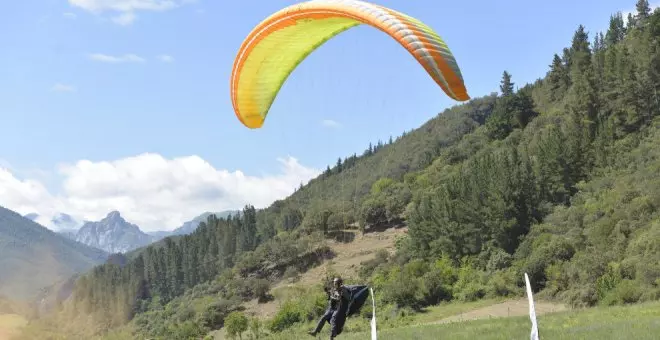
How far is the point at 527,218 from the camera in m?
67.2

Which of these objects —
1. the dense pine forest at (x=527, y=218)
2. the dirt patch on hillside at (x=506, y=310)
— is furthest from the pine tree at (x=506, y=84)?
the dirt patch on hillside at (x=506, y=310)

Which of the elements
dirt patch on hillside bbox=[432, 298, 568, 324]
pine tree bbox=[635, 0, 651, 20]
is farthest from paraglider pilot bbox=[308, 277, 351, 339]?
pine tree bbox=[635, 0, 651, 20]

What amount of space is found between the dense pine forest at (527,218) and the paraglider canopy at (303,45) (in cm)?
1487

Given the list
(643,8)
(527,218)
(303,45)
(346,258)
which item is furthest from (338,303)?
(643,8)

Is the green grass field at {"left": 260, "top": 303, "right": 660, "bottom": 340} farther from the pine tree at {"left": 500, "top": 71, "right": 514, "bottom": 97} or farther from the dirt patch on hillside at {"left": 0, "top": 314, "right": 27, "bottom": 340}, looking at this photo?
the pine tree at {"left": 500, "top": 71, "right": 514, "bottom": 97}

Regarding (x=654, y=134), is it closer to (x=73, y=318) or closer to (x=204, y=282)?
(x=204, y=282)

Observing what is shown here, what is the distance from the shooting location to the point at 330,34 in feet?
55.3

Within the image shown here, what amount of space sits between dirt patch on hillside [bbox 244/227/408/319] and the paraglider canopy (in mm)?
61480

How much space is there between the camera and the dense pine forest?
154ft

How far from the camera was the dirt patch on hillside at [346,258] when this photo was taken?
3314 inches

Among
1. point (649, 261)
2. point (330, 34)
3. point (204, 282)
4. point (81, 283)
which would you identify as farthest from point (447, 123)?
point (330, 34)

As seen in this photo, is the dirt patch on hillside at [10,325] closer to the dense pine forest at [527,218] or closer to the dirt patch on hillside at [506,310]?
the dense pine forest at [527,218]

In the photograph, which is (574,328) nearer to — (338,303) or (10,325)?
(338,303)

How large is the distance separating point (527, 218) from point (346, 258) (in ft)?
120
